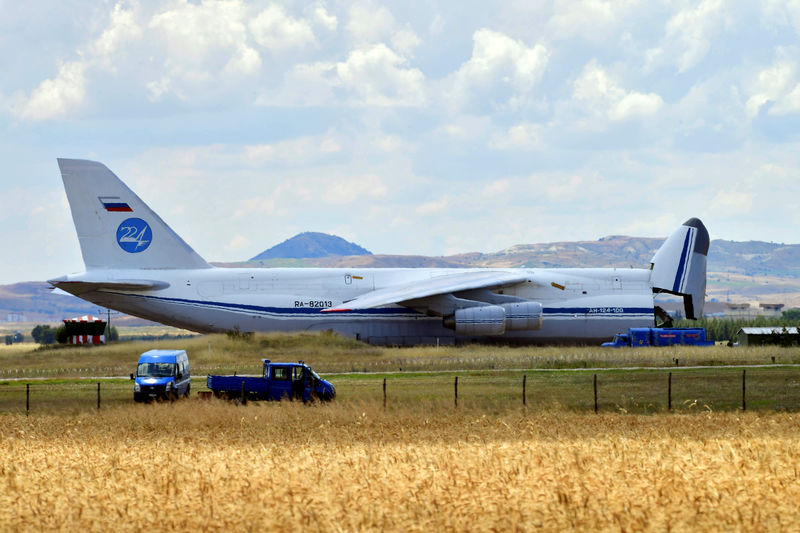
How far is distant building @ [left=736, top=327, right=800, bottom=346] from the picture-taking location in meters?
55.3

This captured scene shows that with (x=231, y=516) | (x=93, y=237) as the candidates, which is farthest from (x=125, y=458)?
(x=93, y=237)

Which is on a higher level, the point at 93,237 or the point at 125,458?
the point at 93,237

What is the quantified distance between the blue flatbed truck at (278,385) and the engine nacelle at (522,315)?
21184 mm

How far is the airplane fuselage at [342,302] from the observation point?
4975 cm

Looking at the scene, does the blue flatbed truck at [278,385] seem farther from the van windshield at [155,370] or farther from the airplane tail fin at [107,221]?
the airplane tail fin at [107,221]

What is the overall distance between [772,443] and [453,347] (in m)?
31.6

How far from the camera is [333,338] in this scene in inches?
1938

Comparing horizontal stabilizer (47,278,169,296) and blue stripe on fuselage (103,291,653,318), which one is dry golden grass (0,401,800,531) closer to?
horizontal stabilizer (47,278,169,296)

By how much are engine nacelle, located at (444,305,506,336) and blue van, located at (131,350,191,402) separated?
Result: 1933 centimetres

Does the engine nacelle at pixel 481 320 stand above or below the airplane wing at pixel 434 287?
below

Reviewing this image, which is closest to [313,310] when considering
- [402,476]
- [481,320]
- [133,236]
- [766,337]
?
[481,320]

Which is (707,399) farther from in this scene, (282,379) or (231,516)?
(231,516)

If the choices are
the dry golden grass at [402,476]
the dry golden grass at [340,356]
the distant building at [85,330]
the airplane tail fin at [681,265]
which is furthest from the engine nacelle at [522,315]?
the distant building at [85,330]

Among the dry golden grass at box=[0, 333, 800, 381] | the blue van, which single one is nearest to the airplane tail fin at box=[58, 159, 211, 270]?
the dry golden grass at box=[0, 333, 800, 381]
